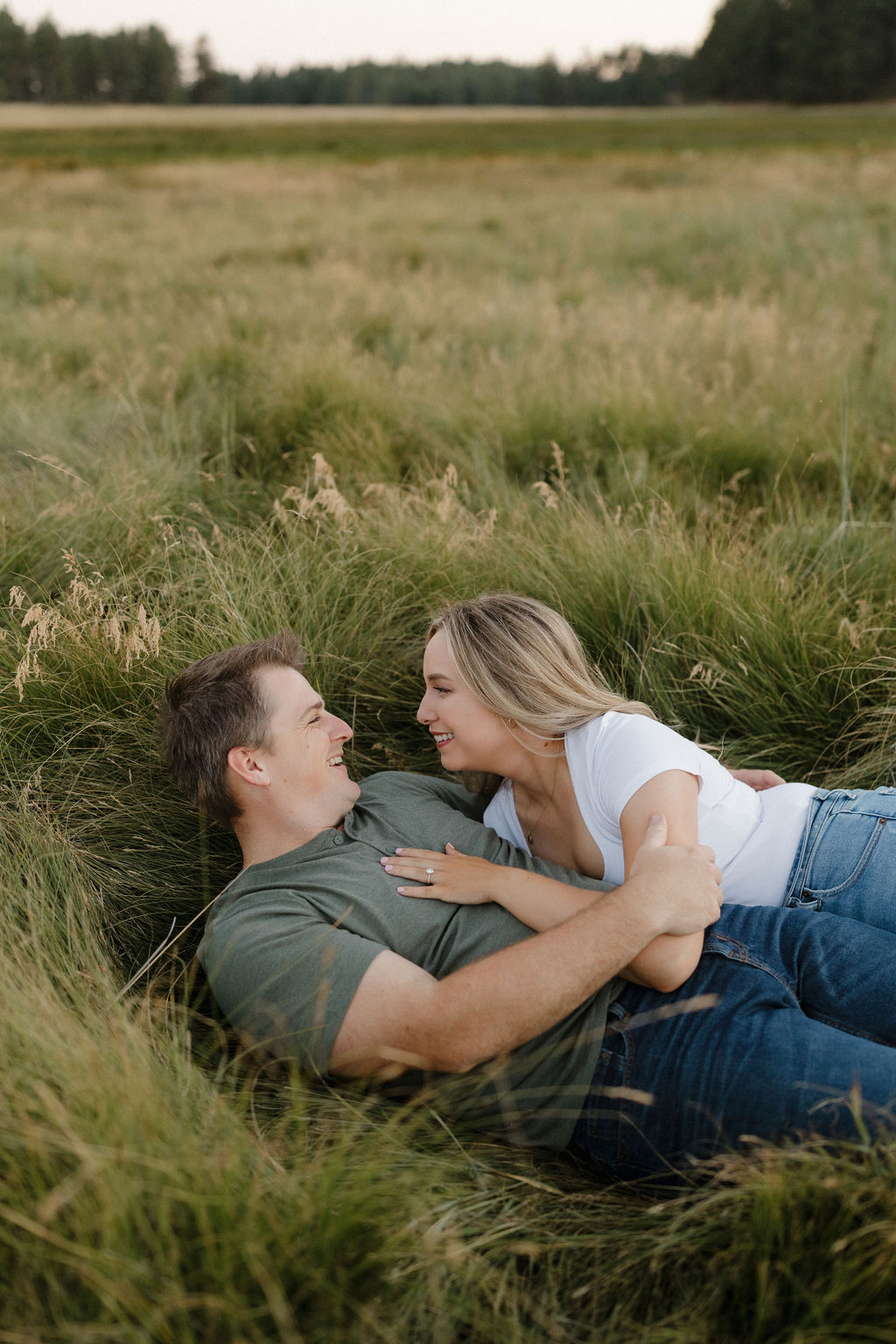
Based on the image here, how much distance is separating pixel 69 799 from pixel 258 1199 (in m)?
1.82

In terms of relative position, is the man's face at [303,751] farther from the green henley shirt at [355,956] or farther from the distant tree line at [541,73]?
the distant tree line at [541,73]

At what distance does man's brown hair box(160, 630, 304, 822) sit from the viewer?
261 cm

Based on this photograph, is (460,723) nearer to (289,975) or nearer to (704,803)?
(704,803)

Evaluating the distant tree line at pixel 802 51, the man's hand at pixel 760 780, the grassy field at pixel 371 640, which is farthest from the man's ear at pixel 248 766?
the distant tree line at pixel 802 51

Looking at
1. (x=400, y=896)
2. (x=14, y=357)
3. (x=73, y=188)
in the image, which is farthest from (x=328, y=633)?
(x=73, y=188)

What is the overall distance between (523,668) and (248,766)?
2.69 ft

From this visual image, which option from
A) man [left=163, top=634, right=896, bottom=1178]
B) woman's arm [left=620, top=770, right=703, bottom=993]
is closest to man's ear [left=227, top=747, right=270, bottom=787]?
man [left=163, top=634, right=896, bottom=1178]

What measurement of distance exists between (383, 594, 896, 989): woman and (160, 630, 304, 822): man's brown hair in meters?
0.49

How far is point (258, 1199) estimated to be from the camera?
1541 millimetres

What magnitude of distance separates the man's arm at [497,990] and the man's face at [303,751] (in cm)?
60

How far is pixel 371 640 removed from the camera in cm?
368

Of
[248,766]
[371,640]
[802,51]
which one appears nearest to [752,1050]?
[248,766]

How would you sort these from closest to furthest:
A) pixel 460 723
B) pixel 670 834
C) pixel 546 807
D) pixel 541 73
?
pixel 670 834 → pixel 460 723 → pixel 546 807 → pixel 541 73

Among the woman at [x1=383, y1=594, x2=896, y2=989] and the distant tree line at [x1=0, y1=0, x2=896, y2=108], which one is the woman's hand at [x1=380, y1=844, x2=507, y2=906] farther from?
the distant tree line at [x1=0, y1=0, x2=896, y2=108]
